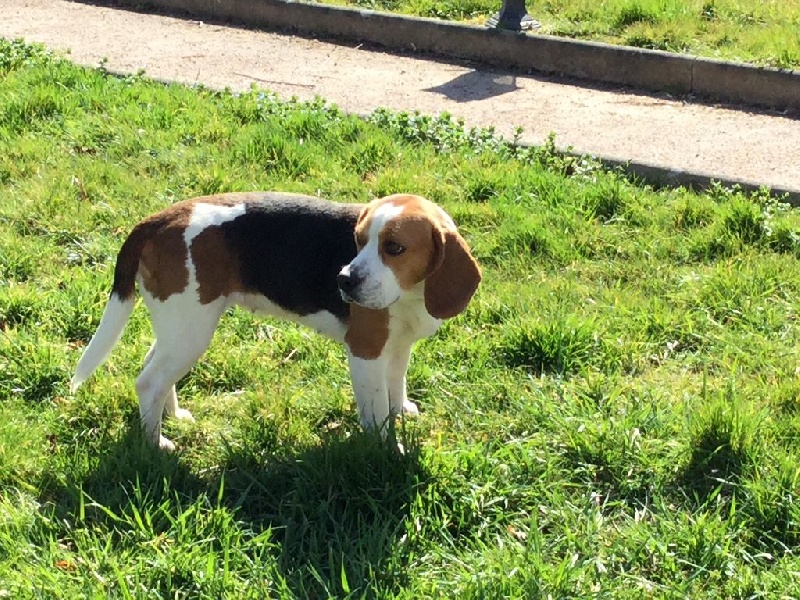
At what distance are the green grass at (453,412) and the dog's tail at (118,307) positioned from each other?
324 millimetres

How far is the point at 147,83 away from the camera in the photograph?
7738 mm

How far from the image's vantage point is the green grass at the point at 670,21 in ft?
26.2

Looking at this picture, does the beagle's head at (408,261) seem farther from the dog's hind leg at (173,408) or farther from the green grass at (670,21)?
the green grass at (670,21)

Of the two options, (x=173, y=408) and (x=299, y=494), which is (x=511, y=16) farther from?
(x=299, y=494)

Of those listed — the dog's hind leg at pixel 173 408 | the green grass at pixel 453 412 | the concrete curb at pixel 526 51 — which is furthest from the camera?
the concrete curb at pixel 526 51

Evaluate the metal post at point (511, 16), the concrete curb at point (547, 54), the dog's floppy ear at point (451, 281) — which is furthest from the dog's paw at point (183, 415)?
the metal post at point (511, 16)

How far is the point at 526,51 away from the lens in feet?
27.9

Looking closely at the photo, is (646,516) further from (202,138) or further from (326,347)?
(202,138)

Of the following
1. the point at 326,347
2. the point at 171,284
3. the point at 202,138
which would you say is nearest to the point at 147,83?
the point at 202,138

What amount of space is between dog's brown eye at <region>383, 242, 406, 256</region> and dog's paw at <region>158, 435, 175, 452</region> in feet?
4.00

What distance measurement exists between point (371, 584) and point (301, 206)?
1513 mm

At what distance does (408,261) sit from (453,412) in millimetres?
942

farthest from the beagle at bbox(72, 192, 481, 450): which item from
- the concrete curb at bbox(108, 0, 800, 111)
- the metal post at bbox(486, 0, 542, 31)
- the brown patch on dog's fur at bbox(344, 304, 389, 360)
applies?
the metal post at bbox(486, 0, 542, 31)

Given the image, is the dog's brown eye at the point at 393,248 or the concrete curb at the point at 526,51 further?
the concrete curb at the point at 526,51
